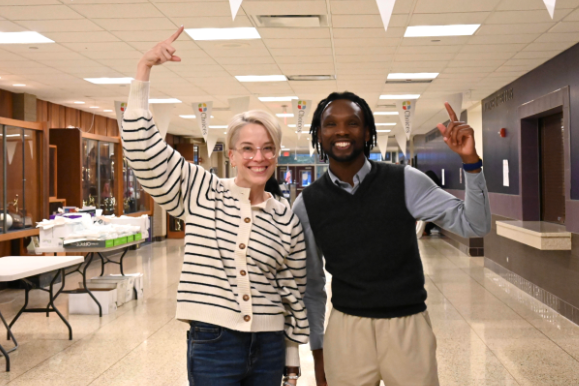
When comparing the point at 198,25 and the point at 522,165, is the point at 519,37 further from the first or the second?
the point at 198,25

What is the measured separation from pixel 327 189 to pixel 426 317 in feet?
1.73

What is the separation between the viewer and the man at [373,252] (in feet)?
6.02

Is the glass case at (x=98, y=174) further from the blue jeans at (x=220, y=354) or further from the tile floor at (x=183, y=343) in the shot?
the blue jeans at (x=220, y=354)

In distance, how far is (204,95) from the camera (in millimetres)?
10742

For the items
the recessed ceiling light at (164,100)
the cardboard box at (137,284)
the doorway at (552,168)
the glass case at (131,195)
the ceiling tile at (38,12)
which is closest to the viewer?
the ceiling tile at (38,12)

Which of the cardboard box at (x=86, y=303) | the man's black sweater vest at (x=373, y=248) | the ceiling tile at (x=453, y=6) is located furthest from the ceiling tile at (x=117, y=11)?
the man's black sweater vest at (x=373, y=248)

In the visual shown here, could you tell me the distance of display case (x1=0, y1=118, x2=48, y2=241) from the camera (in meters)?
8.12

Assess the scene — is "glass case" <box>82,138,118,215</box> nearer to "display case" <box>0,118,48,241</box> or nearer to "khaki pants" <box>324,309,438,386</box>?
"display case" <box>0,118,48,241</box>

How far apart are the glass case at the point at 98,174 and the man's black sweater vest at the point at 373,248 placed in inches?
397

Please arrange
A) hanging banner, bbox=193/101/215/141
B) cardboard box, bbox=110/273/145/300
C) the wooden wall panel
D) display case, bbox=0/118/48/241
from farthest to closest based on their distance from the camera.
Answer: hanging banner, bbox=193/101/215/141 → the wooden wall panel → display case, bbox=0/118/48/241 → cardboard box, bbox=110/273/145/300

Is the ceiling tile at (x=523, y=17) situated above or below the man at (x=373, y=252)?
above

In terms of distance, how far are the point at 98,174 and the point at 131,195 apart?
2253 mm

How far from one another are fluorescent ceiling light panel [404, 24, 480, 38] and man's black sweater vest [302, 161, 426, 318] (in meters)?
4.71

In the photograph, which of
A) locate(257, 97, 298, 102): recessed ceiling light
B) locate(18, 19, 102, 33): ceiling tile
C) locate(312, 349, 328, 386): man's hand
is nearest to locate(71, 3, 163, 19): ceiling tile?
locate(18, 19, 102, 33): ceiling tile
